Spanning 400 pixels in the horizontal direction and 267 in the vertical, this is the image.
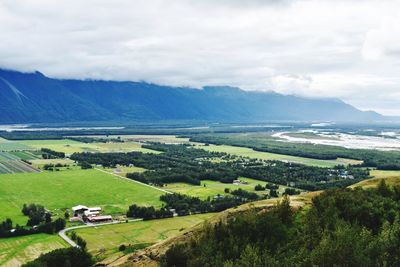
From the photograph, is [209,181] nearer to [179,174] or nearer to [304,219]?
[179,174]

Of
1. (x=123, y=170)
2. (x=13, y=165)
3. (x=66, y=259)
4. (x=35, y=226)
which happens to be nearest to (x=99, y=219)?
(x=35, y=226)

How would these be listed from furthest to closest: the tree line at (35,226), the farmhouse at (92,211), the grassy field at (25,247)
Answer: the farmhouse at (92,211)
the tree line at (35,226)
the grassy field at (25,247)

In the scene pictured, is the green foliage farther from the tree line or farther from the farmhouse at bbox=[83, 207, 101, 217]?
the farmhouse at bbox=[83, 207, 101, 217]

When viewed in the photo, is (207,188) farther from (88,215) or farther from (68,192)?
(88,215)

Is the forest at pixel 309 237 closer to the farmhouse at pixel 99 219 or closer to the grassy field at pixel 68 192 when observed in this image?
the farmhouse at pixel 99 219

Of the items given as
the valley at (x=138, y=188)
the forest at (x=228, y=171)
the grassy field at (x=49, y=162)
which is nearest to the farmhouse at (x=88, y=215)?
the valley at (x=138, y=188)
